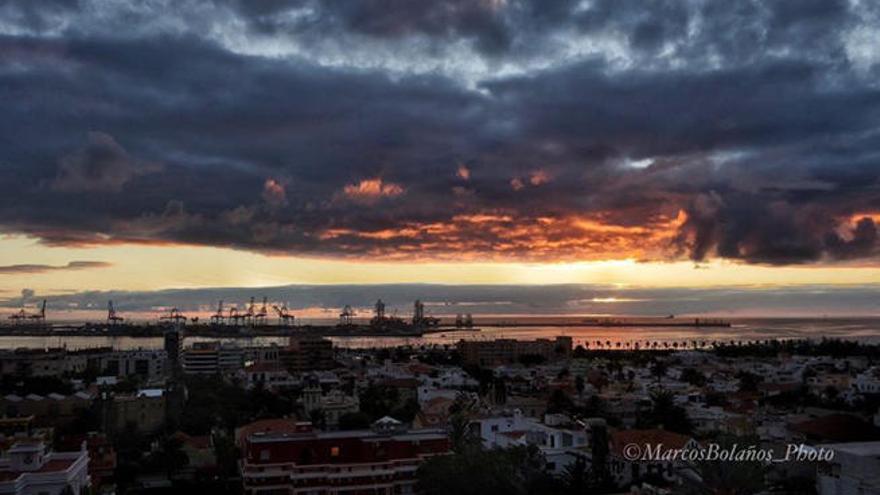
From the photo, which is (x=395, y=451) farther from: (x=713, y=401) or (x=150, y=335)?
(x=150, y=335)

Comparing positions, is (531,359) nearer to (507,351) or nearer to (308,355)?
(507,351)

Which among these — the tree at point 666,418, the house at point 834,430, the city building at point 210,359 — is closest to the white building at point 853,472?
the house at point 834,430

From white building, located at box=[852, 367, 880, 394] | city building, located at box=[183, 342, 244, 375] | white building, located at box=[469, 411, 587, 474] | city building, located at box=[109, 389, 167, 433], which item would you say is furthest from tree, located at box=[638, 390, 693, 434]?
city building, located at box=[183, 342, 244, 375]

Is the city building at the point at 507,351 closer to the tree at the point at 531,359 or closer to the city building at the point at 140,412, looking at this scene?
the tree at the point at 531,359

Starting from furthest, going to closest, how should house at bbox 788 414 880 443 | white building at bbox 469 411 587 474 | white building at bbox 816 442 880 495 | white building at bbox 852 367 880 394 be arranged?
white building at bbox 852 367 880 394
house at bbox 788 414 880 443
white building at bbox 469 411 587 474
white building at bbox 816 442 880 495

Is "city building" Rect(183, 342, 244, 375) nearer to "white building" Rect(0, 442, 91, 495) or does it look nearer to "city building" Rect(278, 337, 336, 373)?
"city building" Rect(278, 337, 336, 373)

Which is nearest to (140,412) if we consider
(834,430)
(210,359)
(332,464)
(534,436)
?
(534,436)
